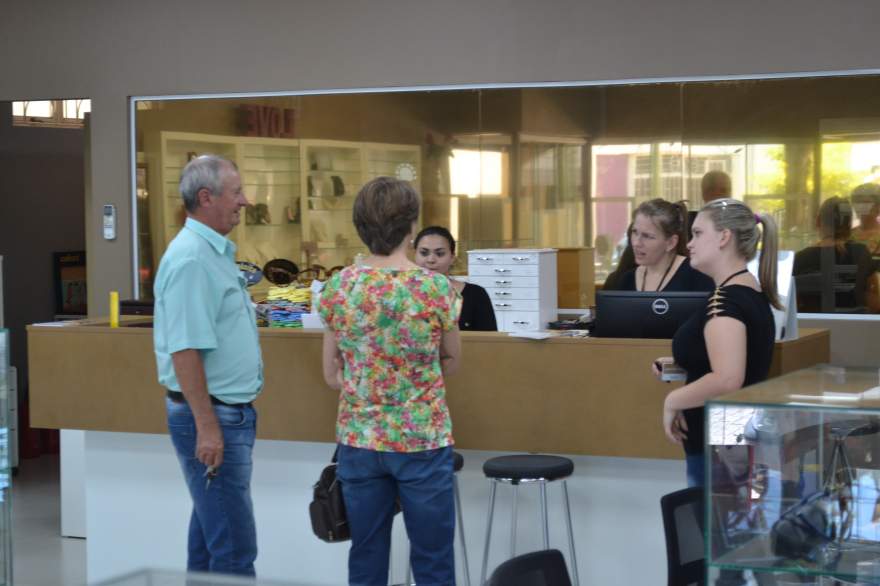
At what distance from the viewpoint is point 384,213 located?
3090 mm

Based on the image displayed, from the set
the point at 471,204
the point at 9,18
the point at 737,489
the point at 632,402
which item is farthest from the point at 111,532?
the point at 9,18

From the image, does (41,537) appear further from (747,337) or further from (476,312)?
(747,337)

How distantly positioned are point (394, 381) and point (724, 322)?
33.3 inches

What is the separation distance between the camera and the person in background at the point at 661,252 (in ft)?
14.8

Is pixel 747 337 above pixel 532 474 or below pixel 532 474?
above

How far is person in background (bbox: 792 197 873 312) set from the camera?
6211 mm

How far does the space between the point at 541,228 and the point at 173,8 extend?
2659mm

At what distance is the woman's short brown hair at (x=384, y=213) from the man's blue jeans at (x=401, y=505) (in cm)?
54

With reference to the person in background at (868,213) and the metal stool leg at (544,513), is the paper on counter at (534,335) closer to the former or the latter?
the metal stool leg at (544,513)

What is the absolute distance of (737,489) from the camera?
193cm

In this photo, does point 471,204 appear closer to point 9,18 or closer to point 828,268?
point 828,268

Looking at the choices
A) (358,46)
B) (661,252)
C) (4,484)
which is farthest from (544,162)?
(4,484)

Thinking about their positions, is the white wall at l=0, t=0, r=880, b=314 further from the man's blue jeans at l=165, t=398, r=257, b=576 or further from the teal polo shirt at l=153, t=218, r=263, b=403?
the man's blue jeans at l=165, t=398, r=257, b=576

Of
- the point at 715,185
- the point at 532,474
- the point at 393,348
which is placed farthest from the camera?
the point at 715,185
